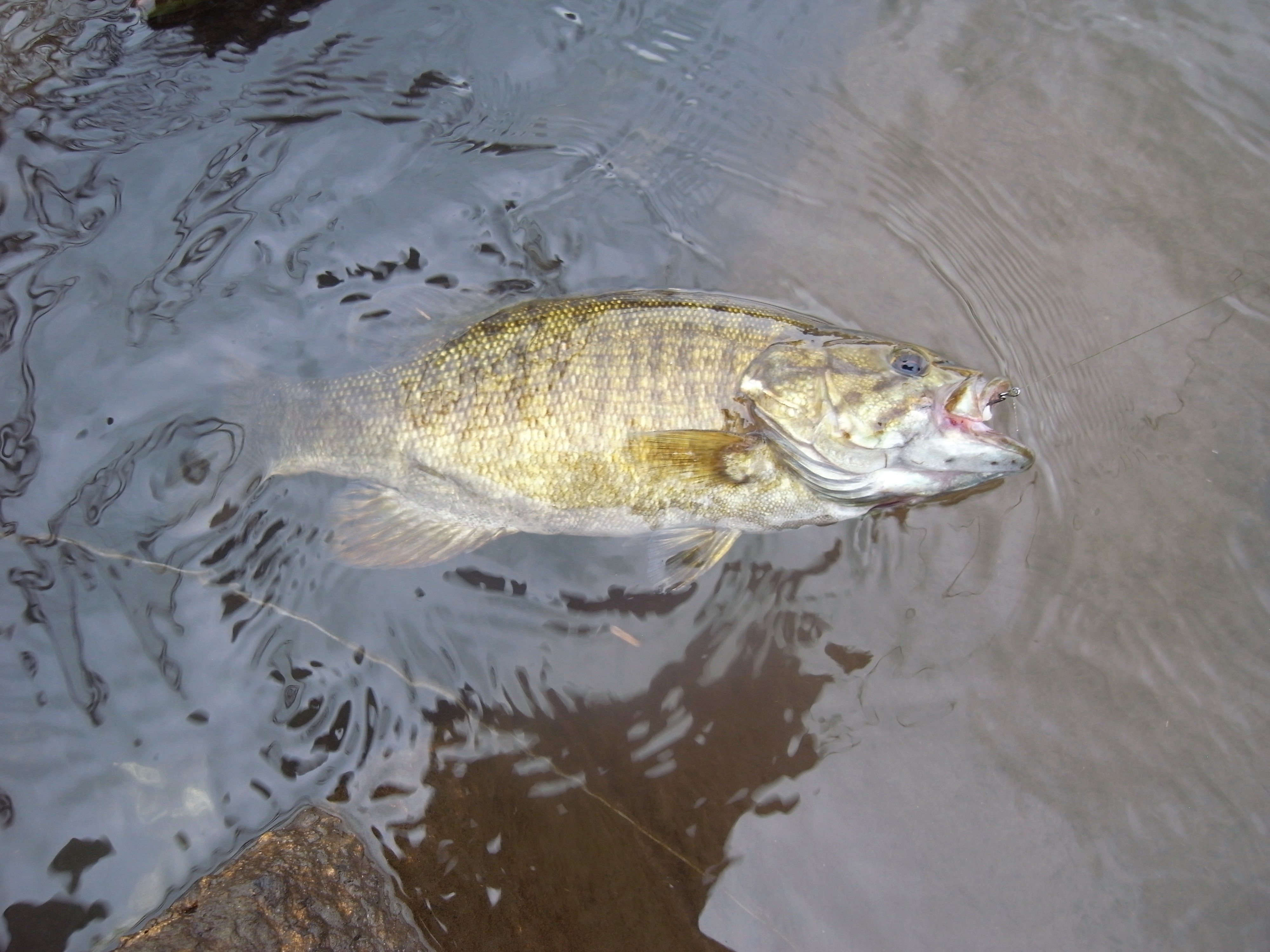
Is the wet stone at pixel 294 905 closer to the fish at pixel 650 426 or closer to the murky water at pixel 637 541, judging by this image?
the murky water at pixel 637 541

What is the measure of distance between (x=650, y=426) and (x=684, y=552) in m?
0.65

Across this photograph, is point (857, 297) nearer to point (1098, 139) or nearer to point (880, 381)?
point (880, 381)

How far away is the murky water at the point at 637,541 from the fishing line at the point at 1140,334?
0.08 ft

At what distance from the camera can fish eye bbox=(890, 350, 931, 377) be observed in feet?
11.0

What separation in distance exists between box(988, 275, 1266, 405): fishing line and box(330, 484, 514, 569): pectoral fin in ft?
8.84

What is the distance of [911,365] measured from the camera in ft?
11.0

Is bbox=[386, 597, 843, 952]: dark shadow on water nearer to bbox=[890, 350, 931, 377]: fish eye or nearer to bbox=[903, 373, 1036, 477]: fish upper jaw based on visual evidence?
bbox=[903, 373, 1036, 477]: fish upper jaw

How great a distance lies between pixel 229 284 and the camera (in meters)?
4.08

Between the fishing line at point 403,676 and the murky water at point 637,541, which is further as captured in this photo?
the fishing line at point 403,676

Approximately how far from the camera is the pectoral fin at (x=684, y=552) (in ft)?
12.0

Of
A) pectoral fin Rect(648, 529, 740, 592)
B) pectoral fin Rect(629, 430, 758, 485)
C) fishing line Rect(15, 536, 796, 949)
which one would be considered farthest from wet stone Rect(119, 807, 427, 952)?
pectoral fin Rect(629, 430, 758, 485)

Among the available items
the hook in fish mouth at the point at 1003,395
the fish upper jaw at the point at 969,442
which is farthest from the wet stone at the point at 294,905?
the hook in fish mouth at the point at 1003,395

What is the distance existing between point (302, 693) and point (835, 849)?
243cm

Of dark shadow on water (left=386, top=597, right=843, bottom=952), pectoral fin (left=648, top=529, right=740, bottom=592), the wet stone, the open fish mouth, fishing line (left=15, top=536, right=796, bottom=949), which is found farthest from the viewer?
pectoral fin (left=648, top=529, right=740, bottom=592)
